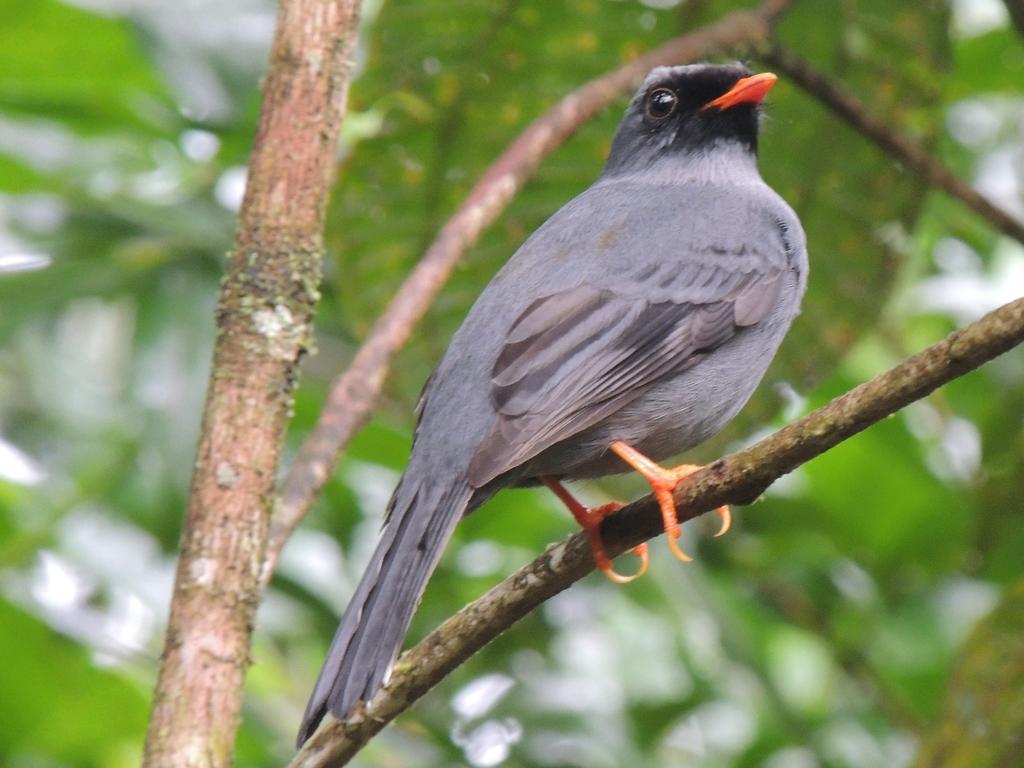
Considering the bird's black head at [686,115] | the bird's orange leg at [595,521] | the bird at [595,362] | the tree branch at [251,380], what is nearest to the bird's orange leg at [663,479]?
the bird at [595,362]

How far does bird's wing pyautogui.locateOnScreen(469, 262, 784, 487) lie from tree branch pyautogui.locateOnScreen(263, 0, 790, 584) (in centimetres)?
34

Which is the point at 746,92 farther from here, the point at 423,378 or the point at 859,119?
the point at 423,378

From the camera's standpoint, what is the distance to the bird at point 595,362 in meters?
3.26

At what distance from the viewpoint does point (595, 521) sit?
11.4 ft

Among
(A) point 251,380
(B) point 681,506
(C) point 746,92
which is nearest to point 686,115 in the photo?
(C) point 746,92

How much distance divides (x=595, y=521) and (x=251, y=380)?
0.90 meters

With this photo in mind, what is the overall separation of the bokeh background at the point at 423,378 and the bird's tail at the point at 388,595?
1.50m

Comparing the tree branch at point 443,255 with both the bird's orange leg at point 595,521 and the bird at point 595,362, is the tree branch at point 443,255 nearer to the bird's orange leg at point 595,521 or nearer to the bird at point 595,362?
the bird at point 595,362

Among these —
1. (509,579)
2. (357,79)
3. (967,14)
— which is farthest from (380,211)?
(967,14)

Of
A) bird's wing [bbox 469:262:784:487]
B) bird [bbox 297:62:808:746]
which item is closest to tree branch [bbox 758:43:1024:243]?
bird [bbox 297:62:808:746]

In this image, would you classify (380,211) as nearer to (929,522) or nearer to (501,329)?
(501,329)

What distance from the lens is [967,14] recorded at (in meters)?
8.00

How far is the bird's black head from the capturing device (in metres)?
4.71

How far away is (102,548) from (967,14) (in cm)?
557
